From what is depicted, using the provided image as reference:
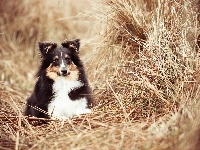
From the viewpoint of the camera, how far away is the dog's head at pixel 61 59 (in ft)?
16.7

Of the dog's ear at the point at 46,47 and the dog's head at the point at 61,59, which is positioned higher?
the dog's ear at the point at 46,47

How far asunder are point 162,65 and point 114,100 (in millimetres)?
674

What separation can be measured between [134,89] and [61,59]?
82 centimetres

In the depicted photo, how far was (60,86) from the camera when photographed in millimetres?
5125

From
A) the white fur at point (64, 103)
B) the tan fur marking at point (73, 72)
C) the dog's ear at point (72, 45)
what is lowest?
the white fur at point (64, 103)

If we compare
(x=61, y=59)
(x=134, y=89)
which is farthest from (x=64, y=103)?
(x=134, y=89)

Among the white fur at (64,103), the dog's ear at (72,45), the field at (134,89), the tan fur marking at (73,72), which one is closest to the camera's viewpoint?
the field at (134,89)

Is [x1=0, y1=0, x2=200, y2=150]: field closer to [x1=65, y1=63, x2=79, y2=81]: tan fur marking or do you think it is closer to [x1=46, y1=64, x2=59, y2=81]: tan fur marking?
[x1=65, y1=63, x2=79, y2=81]: tan fur marking

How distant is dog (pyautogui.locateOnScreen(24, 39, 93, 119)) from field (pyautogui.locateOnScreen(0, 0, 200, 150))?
16 cm

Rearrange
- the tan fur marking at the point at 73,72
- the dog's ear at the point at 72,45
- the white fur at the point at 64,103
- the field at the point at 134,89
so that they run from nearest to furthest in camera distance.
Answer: the field at the point at 134,89, the white fur at the point at 64,103, the tan fur marking at the point at 73,72, the dog's ear at the point at 72,45

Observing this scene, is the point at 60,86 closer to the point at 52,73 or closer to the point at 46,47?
the point at 52,73

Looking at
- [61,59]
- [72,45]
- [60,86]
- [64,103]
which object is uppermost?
[72,45]

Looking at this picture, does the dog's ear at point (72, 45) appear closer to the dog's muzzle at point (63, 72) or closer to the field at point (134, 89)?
the dog's muzzle at point (63, 72)

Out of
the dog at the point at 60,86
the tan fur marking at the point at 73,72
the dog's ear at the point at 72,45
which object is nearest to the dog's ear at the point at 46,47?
the dog at the point at 60,86
